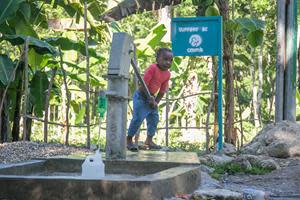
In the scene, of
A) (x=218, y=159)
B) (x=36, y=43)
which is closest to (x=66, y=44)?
(x=36, y=43)

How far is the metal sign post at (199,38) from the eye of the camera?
910 cm

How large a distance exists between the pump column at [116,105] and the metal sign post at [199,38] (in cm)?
329

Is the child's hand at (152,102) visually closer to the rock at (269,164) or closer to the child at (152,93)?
the child at (152,93)

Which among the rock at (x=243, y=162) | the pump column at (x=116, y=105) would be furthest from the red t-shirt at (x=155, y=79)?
the pump column at (x=116, y=105)

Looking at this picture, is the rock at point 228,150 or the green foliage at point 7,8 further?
the rock at point 228,150

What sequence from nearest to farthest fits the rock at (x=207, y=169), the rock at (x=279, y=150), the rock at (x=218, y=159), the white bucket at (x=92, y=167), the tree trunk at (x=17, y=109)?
1. the white bucket at (x=92, y=167)
2. the rock at (x=207, y=169)
3. the rock at (x=218, y=159)
4. the rock at (x=279, y=150)
5. the tree trunk at (x=17, y=109)

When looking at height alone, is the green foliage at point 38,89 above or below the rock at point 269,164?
above

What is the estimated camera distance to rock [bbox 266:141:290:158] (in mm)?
8812

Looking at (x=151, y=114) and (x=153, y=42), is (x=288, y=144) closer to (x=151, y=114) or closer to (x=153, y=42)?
(x=151, y=114)

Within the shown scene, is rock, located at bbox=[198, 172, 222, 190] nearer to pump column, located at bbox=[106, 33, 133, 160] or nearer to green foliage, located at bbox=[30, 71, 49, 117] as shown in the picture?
pump column, located at bbox=[106, 33, 133, 160]

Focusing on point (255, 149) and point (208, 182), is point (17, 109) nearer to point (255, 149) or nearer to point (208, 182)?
point (255, 149)

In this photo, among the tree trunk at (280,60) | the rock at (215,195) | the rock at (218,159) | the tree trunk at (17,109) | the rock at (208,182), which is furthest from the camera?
the tree trunk at (280,60)

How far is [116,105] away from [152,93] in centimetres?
216

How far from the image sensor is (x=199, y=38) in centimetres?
923
